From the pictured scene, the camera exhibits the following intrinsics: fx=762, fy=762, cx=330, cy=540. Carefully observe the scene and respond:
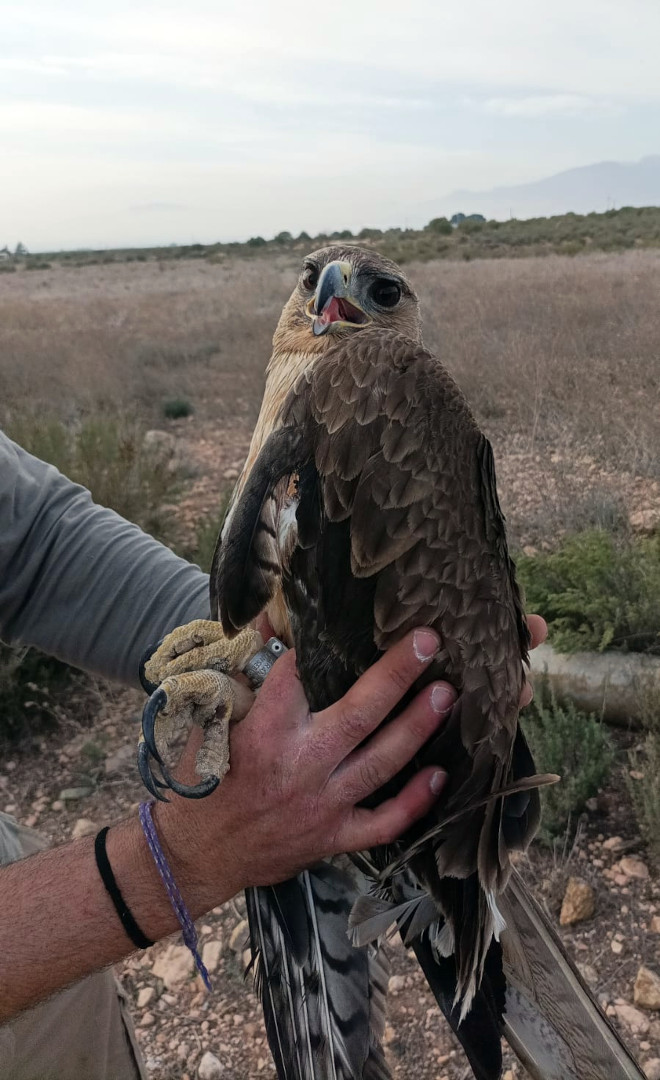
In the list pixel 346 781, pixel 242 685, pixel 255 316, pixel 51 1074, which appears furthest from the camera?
pixel 255 316

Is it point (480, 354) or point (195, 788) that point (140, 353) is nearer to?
point (480, 354)

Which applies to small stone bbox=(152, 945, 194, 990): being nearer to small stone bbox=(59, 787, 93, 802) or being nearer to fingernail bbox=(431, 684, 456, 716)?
small stone bbox=(59, 787, 93, 802)

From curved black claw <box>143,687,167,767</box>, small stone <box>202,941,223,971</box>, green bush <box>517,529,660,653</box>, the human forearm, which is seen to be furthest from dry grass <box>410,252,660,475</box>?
the human forearm

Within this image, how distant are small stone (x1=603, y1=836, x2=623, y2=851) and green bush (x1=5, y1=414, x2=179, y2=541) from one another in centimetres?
383

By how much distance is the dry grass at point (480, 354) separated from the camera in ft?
23.8

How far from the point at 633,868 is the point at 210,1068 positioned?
6.05 ft

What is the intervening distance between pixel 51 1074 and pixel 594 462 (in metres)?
5.71

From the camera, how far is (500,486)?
652 cm

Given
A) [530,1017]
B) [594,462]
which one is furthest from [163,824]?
[594,462]

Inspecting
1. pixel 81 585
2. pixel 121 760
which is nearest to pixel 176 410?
pixel 121 760

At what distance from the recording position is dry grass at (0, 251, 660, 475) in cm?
725

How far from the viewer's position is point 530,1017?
167 centimetres

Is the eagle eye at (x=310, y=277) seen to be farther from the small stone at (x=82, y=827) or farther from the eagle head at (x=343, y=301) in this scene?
the small stone at (x=82, y=827)

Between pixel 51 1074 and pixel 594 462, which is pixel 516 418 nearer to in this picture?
pixel 594 462
